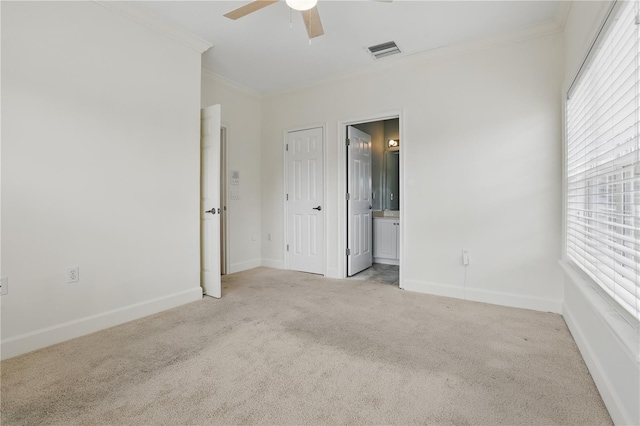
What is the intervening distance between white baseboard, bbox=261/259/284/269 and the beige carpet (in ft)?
5.81

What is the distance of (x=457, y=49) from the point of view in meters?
3.25

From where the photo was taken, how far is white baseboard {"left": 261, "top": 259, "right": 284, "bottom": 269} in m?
4.67

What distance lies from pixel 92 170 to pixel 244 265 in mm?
2515

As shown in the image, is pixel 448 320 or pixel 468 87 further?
pixel 468 87

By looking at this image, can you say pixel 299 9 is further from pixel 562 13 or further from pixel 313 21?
pixel 562 13

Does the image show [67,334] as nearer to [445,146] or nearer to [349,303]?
[349,303]

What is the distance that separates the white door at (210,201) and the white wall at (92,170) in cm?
15

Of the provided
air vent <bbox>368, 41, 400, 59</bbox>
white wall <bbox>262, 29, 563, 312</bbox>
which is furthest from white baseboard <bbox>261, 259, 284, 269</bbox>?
air vent <bbox>368, 41, 400, 59</bbox>

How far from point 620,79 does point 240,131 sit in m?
4.01

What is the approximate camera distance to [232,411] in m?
1.49

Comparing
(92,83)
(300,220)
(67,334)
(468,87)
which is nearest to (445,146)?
(468,87)

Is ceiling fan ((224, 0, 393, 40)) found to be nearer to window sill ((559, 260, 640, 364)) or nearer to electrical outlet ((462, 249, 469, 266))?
window sill ((559, 260, 640, 364))

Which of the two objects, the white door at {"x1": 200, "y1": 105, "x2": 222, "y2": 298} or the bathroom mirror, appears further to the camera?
the bathroom mirror

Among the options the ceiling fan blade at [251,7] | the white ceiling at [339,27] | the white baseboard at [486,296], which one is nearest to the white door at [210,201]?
the white ceiling at [339,27]
